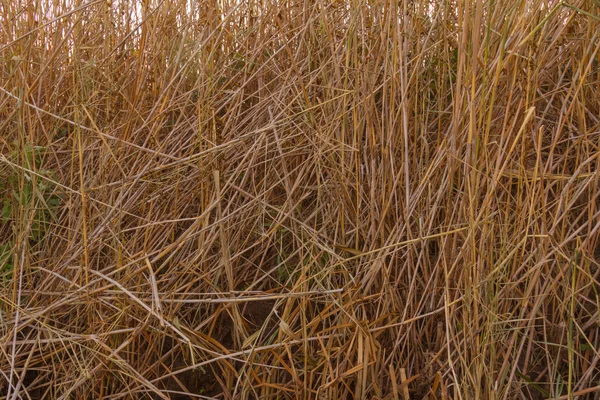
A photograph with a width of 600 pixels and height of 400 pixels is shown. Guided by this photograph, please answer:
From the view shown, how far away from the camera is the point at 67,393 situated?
122cm

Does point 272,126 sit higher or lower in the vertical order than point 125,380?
higher

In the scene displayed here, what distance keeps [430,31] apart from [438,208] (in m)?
0.35

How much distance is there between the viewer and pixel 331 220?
1380 millimetres

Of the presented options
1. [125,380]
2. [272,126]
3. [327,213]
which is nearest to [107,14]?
[272,126]

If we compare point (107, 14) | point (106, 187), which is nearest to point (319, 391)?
point (106, 187)

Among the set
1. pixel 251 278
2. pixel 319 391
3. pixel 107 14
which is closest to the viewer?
pixel 319 391

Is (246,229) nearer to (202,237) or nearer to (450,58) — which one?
(202,237)

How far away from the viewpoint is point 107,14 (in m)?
1.81

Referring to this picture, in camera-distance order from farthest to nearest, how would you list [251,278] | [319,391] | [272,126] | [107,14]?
[107,14] → [251,278] → [272,126] → [319,391]

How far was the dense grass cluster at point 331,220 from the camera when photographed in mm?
1178

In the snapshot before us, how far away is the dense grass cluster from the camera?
1.18 m

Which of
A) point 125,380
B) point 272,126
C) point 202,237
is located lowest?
point 125,380

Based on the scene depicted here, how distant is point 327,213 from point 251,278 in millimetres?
200

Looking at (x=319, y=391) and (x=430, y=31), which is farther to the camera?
(x=430, y=31)
